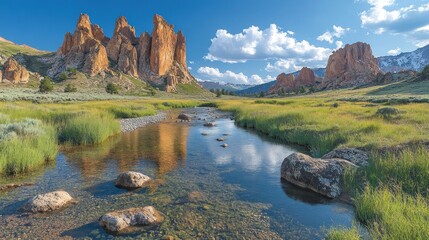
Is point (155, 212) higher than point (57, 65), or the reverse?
point (57, 65)

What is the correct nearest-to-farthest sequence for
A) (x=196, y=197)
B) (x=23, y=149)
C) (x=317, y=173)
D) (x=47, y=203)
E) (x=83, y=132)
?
(x=47, y=203)
(x=196, y=197)
(x=317, y=173)
(x=23, y=149)
(x=83, y=132)

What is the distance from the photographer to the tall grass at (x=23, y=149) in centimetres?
1237

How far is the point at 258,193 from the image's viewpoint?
36.5ft

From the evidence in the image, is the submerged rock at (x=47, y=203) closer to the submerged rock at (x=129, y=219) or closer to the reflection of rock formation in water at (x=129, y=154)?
the submerged rock at (x=129, y=219)

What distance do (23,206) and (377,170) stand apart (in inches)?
509

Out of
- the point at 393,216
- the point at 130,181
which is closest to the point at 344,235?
the point at 393,216

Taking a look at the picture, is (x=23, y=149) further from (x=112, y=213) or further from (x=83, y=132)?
(x=112, y=213)

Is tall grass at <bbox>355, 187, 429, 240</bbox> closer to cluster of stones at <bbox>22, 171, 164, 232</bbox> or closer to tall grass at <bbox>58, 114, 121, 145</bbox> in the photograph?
cluster of stones at <bbox>22, 171, 164, 232</bbox>

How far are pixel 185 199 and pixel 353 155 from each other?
28.1ft

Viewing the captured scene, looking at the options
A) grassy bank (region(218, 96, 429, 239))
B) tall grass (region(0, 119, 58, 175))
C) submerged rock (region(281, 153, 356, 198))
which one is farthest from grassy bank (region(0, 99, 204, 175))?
grassy bank (region(218, 96, 429, 239))

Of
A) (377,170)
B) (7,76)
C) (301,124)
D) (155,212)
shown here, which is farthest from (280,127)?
(7,76)

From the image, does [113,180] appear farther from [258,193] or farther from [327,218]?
[327,218]

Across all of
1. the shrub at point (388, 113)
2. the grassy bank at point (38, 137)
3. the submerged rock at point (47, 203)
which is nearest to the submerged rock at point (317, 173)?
the submerged rock at point (47, 203)

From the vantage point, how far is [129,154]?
17.6m
